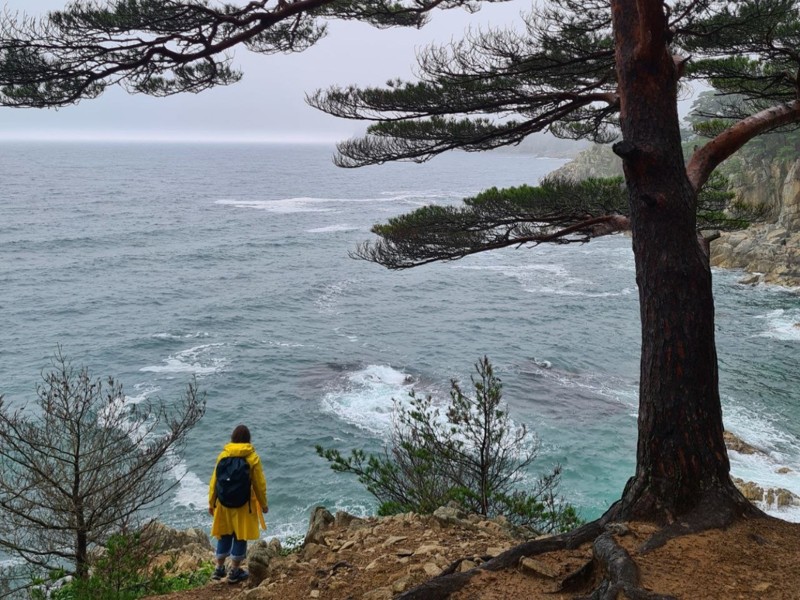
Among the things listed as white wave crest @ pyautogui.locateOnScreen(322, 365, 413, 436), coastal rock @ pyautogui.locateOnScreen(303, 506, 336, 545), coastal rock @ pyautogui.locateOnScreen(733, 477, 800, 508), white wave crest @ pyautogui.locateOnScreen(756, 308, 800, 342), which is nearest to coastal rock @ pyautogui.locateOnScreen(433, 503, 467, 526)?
coastal rock @ pyautogui.locateOnScreen(303, 506, 336, 545)

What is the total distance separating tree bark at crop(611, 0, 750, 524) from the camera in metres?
3.76

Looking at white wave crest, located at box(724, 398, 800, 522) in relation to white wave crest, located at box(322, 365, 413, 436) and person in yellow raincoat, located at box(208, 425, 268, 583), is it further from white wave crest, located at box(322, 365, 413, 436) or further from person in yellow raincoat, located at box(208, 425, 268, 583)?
person in yellow raincoat, located at box(208, 425, 268, 583)

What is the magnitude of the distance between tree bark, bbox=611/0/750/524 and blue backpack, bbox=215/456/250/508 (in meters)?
3.10

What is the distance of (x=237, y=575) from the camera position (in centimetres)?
554

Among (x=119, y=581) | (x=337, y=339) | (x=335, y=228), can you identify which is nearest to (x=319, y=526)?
(x=119, y=581)

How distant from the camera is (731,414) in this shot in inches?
706

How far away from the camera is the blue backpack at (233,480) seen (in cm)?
538

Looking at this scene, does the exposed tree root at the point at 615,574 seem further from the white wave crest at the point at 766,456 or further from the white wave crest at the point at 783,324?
the white wave crest at the point at 783,324

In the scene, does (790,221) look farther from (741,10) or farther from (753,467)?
(741,10)

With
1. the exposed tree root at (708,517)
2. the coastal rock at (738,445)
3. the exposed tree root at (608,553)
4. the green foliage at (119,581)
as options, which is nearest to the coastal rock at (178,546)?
the green foliage at (119,581)

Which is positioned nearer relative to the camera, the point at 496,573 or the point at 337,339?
the point at 496,573

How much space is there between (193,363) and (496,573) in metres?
20.7

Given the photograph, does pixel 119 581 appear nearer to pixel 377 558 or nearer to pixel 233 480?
pixel 233 480

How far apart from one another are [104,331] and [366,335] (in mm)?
10961
